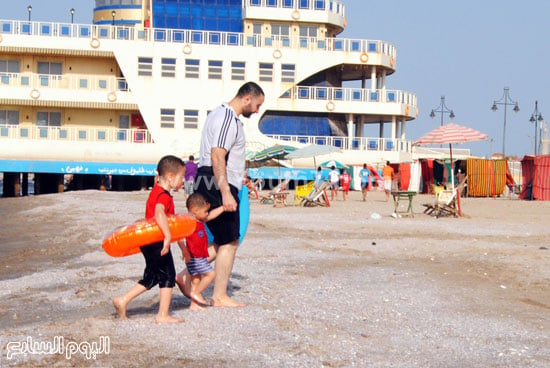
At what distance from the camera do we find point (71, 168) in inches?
1750

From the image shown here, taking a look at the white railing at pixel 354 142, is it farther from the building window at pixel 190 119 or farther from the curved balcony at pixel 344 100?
the building window at pixel 190 119

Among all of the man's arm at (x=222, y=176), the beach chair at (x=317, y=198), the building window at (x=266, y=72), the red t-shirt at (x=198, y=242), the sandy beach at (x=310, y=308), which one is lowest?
the beach chair at (x=317, y=198)

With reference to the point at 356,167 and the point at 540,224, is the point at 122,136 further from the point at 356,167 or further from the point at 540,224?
the point at 540,224

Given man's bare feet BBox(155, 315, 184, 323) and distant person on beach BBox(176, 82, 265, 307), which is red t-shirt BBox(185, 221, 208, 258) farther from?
man's bare feet BBox(155, 315, 184, 323)

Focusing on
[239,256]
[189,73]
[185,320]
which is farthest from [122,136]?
[185,320]

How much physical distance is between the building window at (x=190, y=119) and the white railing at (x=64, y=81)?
3.27 m

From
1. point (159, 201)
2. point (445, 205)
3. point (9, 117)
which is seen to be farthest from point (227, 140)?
point (9, 117)

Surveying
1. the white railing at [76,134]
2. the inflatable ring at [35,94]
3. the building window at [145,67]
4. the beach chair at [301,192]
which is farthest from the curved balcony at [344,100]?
the beach chair at [301,192]

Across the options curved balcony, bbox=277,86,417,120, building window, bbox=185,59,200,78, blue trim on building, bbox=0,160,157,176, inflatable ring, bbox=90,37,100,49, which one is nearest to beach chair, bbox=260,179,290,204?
blue trim on building, bbox=0,160,157,176

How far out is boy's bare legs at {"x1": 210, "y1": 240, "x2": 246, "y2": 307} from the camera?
7.62 metres

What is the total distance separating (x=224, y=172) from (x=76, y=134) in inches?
1555

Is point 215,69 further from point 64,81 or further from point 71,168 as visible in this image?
point 71,168

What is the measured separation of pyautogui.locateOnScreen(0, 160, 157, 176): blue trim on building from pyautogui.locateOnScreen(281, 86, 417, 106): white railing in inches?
330

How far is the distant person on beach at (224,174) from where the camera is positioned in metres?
7.42
